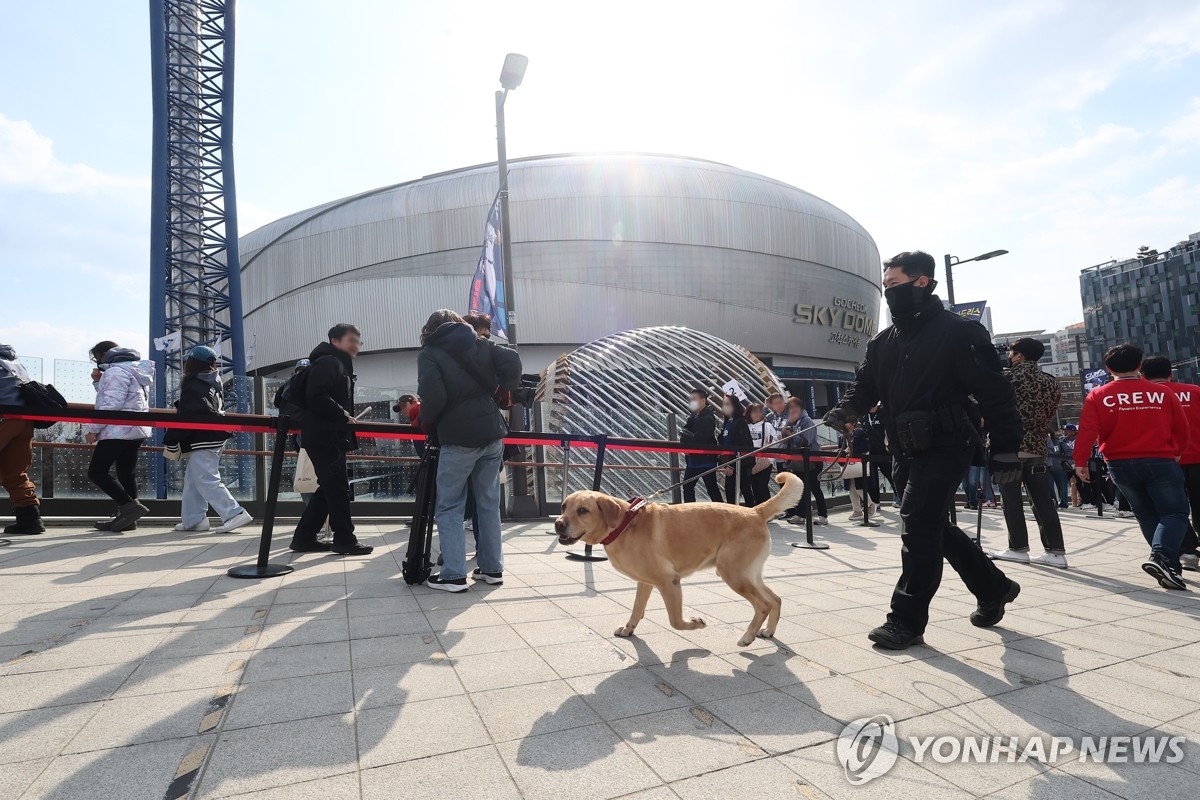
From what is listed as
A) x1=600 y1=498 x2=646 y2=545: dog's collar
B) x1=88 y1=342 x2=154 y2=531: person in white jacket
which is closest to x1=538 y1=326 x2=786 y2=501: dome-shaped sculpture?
x1=88 y1=342 x2=154 y2=531: person in white jacket

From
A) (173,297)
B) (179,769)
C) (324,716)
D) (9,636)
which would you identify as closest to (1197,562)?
(324,716)

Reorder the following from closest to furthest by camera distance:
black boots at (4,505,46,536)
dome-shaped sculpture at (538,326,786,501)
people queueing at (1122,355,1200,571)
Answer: people queueing at (1122,355,1200,571)
black boots at (4,505,46,536)
dome-shaped sculpture at (538,326,786,501)

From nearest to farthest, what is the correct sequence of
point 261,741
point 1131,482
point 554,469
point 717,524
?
1. point 261,741
2. point 717,524
3. point 1131,482
4. point 554,469

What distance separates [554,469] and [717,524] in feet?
24.0

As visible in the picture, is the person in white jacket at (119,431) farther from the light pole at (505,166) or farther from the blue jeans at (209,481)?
the light pole at (505,166)

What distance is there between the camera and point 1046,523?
18.7ft

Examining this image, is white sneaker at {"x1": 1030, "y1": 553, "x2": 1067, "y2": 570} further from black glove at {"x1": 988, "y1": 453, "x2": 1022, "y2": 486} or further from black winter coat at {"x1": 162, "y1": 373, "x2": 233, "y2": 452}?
black winter coat at {"x1": 162, "y1": 373, "x2": 233, "y2": 452}

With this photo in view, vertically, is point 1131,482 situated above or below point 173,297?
below

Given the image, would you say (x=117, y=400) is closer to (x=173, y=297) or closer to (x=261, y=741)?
(x=261, y=741)

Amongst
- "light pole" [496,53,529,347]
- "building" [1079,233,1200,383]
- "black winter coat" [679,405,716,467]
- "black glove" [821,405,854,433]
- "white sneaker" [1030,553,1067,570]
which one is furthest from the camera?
"building" [1079,233,1200,383]

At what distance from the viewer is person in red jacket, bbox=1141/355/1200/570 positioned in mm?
5441

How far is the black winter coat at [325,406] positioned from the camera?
17.1 feet

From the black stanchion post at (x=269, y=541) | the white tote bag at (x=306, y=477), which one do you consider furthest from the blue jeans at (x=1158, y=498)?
the white tote bag at (x=306, y=477)

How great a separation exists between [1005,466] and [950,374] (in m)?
0.63
